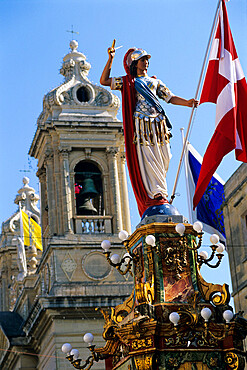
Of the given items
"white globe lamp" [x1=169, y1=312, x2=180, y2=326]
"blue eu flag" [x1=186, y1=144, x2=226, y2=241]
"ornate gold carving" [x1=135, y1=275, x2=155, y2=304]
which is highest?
"blue eu flag" [x1=186, y1=144, x2=226, y2=241]

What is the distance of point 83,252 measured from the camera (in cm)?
3738

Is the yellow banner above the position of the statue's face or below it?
above

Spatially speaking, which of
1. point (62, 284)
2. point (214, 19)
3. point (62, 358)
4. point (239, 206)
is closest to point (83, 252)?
point (62, 284)

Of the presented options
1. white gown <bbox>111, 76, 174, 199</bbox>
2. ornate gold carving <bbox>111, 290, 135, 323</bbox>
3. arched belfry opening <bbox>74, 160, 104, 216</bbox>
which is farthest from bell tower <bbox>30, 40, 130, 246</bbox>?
ornate gold carving <bbox>111, 290, 135, 323</bbox>

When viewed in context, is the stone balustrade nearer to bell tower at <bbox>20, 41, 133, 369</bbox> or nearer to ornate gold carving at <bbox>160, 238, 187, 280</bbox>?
bell tower at <bbox>20, 41, 133, 369</bbox>

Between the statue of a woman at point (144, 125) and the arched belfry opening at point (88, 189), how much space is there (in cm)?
2434

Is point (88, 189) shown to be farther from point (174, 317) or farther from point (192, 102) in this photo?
point (174, 317)

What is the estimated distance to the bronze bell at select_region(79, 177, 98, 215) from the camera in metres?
38.6

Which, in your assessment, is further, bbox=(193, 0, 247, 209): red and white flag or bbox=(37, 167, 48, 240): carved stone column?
bbox=(37, 167, 48, 240): carved stone column

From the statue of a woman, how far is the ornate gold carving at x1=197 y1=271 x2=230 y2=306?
1.36 m

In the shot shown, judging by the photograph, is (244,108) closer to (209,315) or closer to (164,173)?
(164,173)

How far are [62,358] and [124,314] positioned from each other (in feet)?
73.6

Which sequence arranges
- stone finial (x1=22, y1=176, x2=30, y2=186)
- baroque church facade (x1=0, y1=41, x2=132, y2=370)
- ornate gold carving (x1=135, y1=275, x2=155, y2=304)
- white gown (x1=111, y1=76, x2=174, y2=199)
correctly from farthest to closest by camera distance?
stone finial (x1=22, y1=176, x2=30, y2=186) → baroque church facade (x1=0, y1=41, x2=132, y2=370) → white gown (x1=111, y1=76, x2=174, y2=199) → ornate gold carving (x1=135, y1=275, x2=155, y2=304)

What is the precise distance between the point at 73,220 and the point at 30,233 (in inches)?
429
